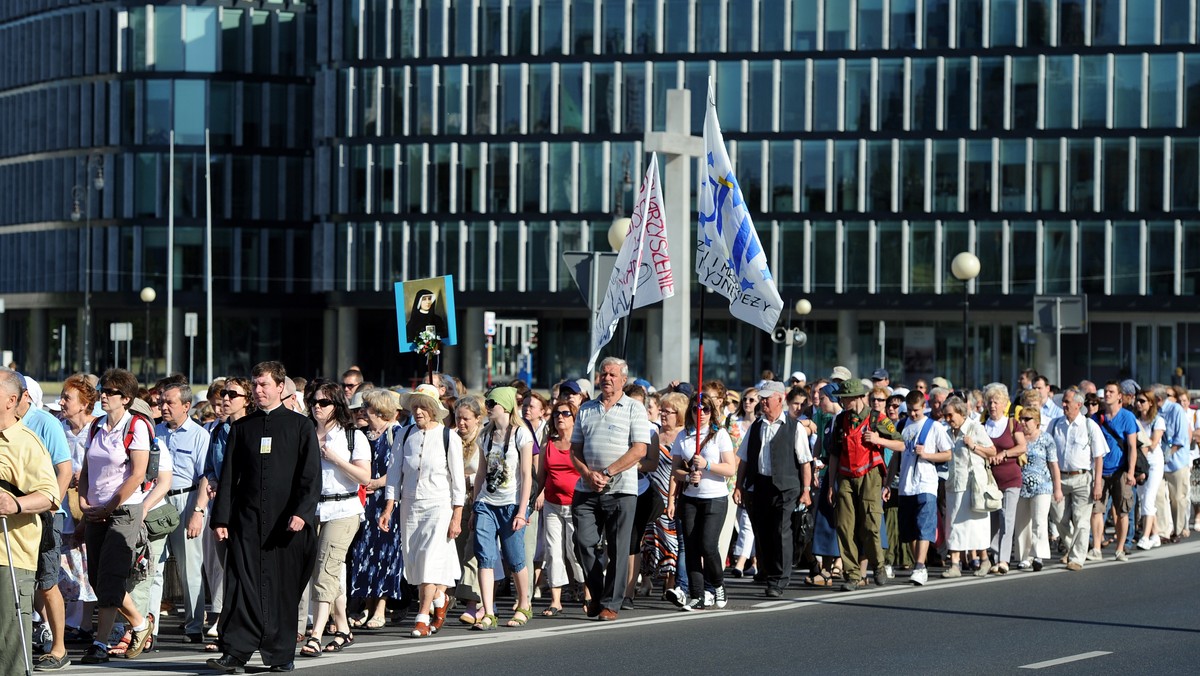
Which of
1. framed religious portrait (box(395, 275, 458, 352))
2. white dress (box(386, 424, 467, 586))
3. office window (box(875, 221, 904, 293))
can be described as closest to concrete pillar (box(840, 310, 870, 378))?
office window (box(875, 221, 904, 293))

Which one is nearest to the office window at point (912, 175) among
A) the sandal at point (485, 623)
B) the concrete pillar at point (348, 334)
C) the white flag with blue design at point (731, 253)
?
the concrete pillar at point (348, 334)

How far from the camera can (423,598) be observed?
13.0 metres

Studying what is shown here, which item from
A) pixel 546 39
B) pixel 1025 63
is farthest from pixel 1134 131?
pixel 546 39

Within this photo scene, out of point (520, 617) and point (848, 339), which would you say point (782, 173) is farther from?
point (520, 617)

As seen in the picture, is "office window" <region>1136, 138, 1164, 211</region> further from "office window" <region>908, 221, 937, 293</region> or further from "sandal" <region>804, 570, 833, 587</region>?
"sandal" <region>804, 570, 833, 587</region>

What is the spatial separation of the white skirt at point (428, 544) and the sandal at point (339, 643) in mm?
843

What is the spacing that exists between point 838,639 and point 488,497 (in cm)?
293

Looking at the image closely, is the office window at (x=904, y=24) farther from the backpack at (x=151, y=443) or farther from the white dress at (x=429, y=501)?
the backpack at (x=151, y=443)

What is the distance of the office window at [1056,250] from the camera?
60.2 meters

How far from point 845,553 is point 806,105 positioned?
154ft

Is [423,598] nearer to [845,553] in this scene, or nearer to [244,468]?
[244,468]

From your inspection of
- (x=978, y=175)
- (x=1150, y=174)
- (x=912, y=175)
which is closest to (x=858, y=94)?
(x=912, y=175)

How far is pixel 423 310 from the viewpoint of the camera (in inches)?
712

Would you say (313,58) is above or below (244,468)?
above
